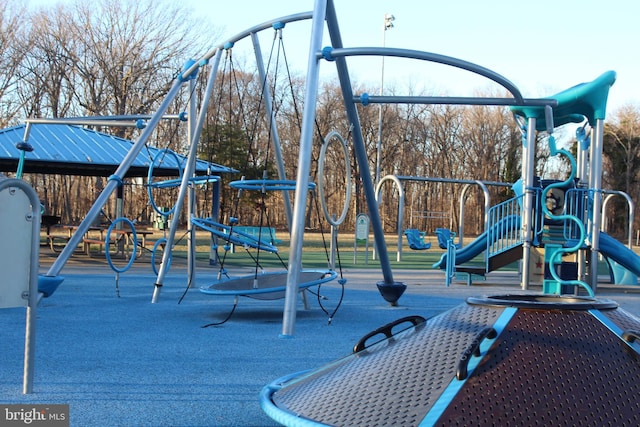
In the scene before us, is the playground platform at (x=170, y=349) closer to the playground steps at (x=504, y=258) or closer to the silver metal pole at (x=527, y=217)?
the silver metal pole at (x=527, y=217)

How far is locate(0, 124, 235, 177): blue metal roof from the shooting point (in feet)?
64.1

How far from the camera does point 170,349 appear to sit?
7082 mm

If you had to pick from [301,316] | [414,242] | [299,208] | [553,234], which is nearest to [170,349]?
[299,208]

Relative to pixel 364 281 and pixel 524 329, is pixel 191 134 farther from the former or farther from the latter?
pixel 524 329

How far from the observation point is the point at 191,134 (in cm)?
1192

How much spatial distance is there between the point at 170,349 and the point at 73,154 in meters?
14.3

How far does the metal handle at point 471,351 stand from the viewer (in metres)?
2.86

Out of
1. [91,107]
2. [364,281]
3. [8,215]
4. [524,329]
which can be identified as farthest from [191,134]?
[91,107]

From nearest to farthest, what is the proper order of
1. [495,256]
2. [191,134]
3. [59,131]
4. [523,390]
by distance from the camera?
[523,390]
[191,134]
[495,256]
[59,131]

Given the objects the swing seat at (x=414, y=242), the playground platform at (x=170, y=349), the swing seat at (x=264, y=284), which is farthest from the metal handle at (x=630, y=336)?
the swing seat at (x=414, y=242)

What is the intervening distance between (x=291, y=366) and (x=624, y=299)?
931 centimetres

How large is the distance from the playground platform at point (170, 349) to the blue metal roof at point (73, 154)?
6556 mm

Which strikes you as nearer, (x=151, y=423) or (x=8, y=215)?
(x=151, y=423)

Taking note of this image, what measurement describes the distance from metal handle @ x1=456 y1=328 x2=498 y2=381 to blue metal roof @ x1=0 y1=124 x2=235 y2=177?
1684 centimetres
